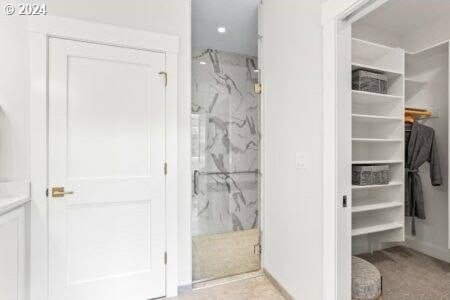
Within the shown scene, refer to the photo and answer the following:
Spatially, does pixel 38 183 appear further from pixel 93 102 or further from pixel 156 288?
pixel 156 288

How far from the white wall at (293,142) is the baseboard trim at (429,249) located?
2005 millimetres

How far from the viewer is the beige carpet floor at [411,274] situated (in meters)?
2.12

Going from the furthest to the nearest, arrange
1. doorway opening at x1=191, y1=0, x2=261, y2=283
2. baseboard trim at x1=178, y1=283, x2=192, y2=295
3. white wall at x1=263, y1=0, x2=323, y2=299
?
1. doorway opening at x1=191, y1=0, x2=261, y2=283
2. baseboard trim at x1=178, y1=283, x2=192, y2=295
3. white wall at x1=263, y1=0, x2=323, y2=299

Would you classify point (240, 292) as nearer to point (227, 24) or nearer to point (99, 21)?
point (99, 21)

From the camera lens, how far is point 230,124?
350cm

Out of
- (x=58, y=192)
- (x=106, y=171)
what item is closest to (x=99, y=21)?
(x=106, y=171)

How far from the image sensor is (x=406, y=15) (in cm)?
263

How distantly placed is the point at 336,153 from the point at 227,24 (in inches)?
79.8

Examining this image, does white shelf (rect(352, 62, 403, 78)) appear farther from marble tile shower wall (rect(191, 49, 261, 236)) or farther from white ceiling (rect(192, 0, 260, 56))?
marble tile shower wall (rect(191, 49, 261, 236))

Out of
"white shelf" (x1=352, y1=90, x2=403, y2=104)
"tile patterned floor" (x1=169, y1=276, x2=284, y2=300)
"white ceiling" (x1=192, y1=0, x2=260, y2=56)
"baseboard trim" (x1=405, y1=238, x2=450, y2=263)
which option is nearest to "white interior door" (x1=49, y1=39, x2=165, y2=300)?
"tile patterned floor" (x1=169, y1=276, x2=284, y2=300)

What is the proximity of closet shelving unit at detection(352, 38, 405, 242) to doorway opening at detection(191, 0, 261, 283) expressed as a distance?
116cm

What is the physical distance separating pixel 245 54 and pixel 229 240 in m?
2.63

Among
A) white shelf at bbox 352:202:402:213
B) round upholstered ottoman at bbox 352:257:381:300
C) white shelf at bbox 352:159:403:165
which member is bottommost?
round upholstered ottoman at bbox 352:257:381:300

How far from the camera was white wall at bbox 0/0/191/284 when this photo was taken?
173 cm
